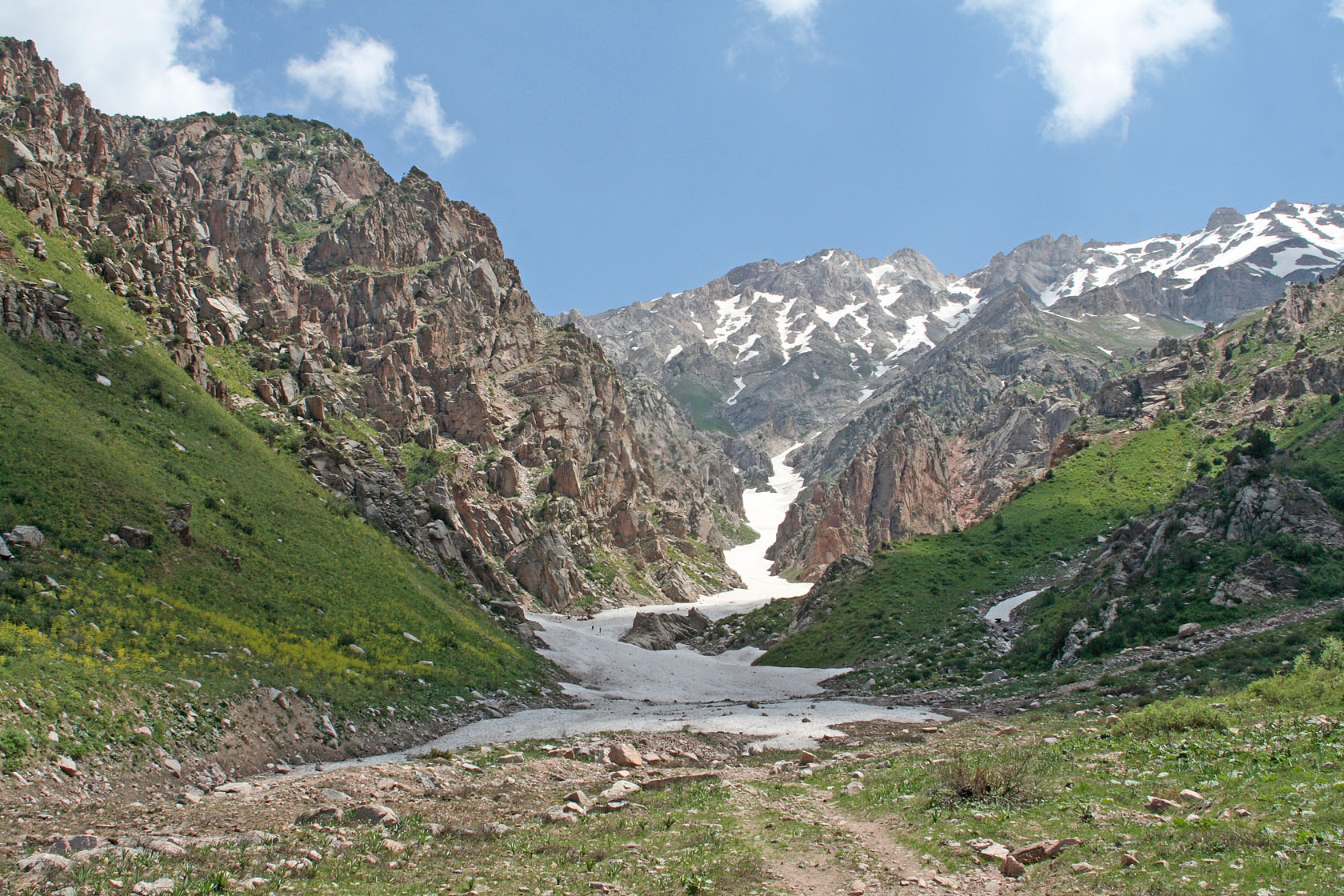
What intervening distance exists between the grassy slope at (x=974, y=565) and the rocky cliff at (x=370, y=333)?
1207 inches

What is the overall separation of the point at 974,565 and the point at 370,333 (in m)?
83.0

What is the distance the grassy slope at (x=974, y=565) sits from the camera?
48.1 meters

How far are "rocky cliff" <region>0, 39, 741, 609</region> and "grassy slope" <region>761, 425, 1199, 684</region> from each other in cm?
3066

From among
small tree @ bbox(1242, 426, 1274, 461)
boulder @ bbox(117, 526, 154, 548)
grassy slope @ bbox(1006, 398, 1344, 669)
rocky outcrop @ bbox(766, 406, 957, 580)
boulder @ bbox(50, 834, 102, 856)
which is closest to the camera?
boulder @ bbox(50, 834, 102, 856)

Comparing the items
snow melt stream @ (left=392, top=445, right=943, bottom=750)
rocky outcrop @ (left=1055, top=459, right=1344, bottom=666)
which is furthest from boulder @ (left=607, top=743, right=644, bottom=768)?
rocky outcrop @ (left=1055, top=459, right=1344, bottom=666)

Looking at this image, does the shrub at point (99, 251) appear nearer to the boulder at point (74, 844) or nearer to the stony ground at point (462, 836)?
the stony ground at point (462, 836)

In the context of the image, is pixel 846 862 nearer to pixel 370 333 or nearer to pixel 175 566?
pixel 175 566

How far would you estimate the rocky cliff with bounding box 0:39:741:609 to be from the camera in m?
55.4

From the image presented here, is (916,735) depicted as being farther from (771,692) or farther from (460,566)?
(460,566)

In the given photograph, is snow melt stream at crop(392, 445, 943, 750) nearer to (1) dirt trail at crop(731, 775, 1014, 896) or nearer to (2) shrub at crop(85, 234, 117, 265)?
(1) dirt trail at crop(731, 775, 1014, 896)

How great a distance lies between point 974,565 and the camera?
62.5 metres

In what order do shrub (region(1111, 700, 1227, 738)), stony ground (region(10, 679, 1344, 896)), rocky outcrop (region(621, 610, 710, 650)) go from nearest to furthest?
stony ground (region(10, 679, 1344, 896))
shrub (region(1111, 700, 1227, 738))
rocky outcrop (region(621, 610, 710, 650))

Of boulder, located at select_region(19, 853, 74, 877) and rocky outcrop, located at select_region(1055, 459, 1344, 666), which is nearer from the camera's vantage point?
→ boulder, located at select_region(19, 853, 74, 877)

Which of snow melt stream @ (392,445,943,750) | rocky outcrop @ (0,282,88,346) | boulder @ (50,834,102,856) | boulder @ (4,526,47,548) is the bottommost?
snow melt stream @ (392,445,943,750)
